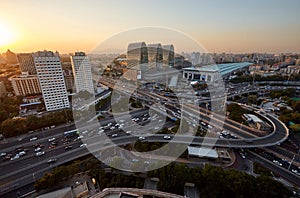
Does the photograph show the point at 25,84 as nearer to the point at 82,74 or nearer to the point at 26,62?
the point at 82,74

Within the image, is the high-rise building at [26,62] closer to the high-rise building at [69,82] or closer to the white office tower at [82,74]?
the high-rise building at [69,82]

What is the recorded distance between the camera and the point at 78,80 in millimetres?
14148

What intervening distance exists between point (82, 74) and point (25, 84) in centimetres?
608

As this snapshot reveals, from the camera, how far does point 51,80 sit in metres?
10.9

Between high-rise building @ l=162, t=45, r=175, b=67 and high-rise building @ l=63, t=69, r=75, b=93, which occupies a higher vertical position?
high-rise building @ l=162, t=45, r=175, b=67

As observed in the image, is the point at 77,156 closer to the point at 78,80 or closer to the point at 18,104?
the point at 78,80

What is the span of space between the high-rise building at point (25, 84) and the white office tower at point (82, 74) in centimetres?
422

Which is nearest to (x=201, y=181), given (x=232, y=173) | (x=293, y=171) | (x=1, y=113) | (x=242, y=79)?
(x=232, y=173)

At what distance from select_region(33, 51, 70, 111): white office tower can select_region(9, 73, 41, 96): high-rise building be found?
4.80 meters

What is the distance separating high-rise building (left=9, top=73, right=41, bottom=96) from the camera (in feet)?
45.8

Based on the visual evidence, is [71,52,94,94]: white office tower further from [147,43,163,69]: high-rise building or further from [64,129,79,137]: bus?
[147,43,163,69]: high-rise building

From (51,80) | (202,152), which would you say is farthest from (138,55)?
(202,152)

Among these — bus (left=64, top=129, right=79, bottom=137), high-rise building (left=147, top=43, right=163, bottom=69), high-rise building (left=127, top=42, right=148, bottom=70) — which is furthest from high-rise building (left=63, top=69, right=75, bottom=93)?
high-rise building (left=147, top=43, right=163, bottom=69)

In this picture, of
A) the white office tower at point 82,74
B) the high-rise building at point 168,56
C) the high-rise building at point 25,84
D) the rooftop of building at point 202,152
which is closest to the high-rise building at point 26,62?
the high-rise building at point 25,84
